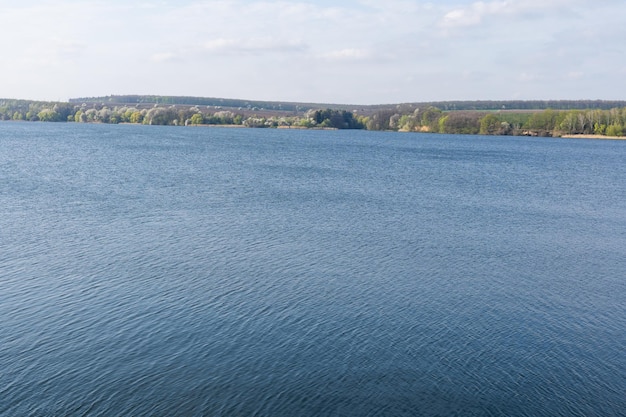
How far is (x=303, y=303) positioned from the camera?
29.8 m

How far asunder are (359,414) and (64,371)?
11.9m

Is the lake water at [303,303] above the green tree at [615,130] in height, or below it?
below

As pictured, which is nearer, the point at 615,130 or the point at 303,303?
the point at 303,303

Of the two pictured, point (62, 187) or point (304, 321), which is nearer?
point (304, 321)

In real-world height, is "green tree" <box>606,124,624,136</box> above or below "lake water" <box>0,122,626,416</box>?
above

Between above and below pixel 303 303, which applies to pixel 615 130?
above

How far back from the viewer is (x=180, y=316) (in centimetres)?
2741

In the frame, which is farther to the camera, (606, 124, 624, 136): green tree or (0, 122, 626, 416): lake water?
(606, 124, 624, 136): green tree

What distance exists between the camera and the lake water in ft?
68.7

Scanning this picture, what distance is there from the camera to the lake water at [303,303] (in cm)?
2095

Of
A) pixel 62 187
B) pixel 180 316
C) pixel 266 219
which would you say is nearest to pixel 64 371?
pixel 180 316

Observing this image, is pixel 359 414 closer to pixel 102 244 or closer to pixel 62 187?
pixel 102 244

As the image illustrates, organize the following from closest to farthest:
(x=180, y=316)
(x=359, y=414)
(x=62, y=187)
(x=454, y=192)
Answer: (x=359, y=414) < (x=180, y=316) < (x=62, y=187) < (x=454, y=192)

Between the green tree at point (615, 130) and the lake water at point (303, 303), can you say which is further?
the green tree at point (615, 130)
